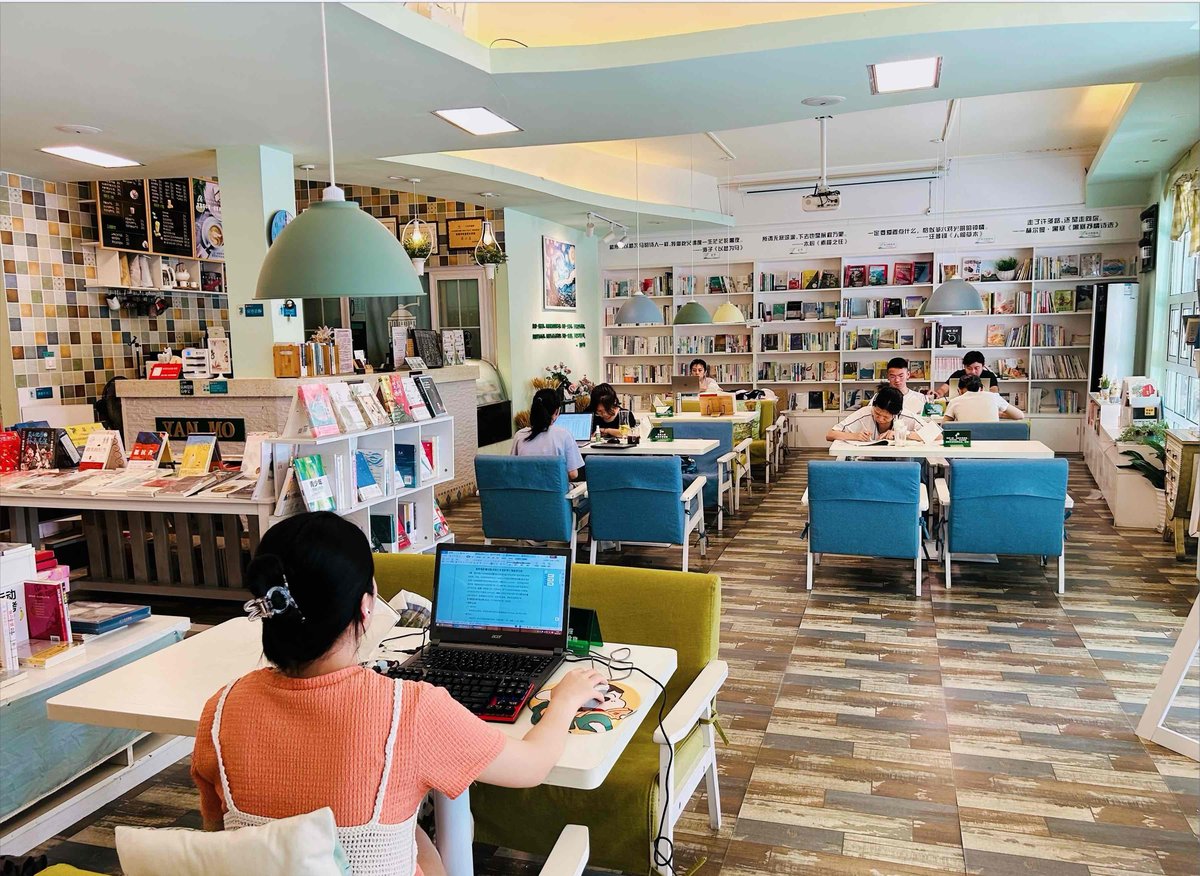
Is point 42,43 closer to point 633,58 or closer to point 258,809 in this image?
point 633,58

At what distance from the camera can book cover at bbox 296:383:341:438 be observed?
14.3ft

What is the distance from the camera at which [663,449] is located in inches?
264

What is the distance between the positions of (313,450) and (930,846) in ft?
11.2

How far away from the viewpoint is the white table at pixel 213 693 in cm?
187

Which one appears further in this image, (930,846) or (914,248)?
(914,248)

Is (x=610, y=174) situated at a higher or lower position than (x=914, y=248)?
higher

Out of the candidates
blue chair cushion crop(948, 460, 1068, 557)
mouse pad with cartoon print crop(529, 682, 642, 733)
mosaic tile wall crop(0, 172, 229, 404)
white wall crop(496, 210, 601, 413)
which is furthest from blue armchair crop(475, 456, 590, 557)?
white wall crop(496, 210, 601, 413)

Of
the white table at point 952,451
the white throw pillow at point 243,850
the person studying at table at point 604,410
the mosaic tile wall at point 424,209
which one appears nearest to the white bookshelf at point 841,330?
the mosaic tile wall at point 424,209

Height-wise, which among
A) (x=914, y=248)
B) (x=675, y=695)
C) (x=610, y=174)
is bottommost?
(x=675, y=695)

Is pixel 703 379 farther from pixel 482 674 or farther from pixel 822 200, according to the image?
pixel 482 674

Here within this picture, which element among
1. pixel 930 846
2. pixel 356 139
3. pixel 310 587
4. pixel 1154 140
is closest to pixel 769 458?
pixel 1154 140

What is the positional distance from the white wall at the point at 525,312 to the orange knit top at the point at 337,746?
28.4 feet

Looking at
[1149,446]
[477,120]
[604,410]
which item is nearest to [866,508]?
[604,410]

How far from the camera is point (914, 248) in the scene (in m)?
11.2
